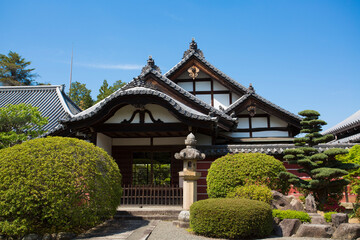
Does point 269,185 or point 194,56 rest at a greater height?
point 194,56

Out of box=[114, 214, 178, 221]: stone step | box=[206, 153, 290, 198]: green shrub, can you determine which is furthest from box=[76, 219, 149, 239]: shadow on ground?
box=[206, 153, 290, 198]: green shrub

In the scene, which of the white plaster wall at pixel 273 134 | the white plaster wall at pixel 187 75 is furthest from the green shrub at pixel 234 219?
the white plaster wall at pixel 187 75

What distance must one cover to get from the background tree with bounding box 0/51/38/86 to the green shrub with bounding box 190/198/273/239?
124ft

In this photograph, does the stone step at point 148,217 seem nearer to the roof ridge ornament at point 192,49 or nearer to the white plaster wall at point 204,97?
the white plaster wall at point 204,97

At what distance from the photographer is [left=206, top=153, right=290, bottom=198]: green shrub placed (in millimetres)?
9078

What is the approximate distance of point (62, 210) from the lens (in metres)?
7.07

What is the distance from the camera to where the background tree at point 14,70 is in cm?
3791

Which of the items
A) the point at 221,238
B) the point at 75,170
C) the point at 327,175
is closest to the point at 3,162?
the point at 75,170

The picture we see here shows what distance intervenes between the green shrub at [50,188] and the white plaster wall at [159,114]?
4.23 meters

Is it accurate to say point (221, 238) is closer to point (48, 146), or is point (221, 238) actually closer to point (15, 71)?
point (48, 146)

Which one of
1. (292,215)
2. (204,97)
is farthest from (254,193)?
(204,97)

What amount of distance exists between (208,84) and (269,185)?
9109mm

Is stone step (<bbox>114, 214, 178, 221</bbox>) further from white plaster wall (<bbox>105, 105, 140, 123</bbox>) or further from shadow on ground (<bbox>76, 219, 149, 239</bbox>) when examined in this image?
white plaster wall (<bbox>105, 105, 140, 123</bbox>)

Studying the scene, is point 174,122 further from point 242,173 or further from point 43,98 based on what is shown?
point 43,98
